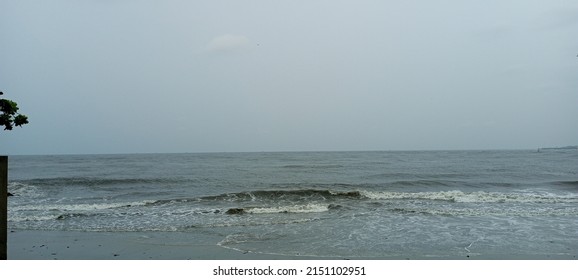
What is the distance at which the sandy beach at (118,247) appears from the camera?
9.94 meters

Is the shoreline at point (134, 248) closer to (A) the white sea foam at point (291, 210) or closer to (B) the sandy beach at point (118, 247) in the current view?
(B) the sandy beach at point (118, 247)

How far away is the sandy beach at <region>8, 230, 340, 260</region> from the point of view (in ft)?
32.6

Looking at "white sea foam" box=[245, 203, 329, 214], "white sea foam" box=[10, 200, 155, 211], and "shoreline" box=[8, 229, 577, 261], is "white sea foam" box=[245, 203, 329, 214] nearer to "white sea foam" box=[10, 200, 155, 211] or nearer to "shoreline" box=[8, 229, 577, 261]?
"shoreline" box=[8, 229, 577, 261]

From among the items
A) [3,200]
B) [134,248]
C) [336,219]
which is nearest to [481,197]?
[336,219]

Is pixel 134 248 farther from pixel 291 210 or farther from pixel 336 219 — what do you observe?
pixel 291 210

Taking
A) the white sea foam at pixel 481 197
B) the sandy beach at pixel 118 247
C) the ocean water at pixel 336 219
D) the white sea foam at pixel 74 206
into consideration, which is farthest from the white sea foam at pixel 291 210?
the white sea foam at pixel 74 206

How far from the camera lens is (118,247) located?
11.1 metres

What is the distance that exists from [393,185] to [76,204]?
20.6 metres

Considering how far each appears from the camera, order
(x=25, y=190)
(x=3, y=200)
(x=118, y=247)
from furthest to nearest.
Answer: (x=25, y=190) < (x=118, y=247) < (x=3, y=200)

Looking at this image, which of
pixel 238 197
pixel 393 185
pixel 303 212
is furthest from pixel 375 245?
pixel 393 185

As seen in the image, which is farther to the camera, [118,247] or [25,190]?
[25,190]

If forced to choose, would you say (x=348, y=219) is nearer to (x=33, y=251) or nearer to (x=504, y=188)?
(x=33, y=251)

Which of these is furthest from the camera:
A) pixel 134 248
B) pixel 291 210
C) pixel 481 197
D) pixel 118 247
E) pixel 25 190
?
pixel 25 190
